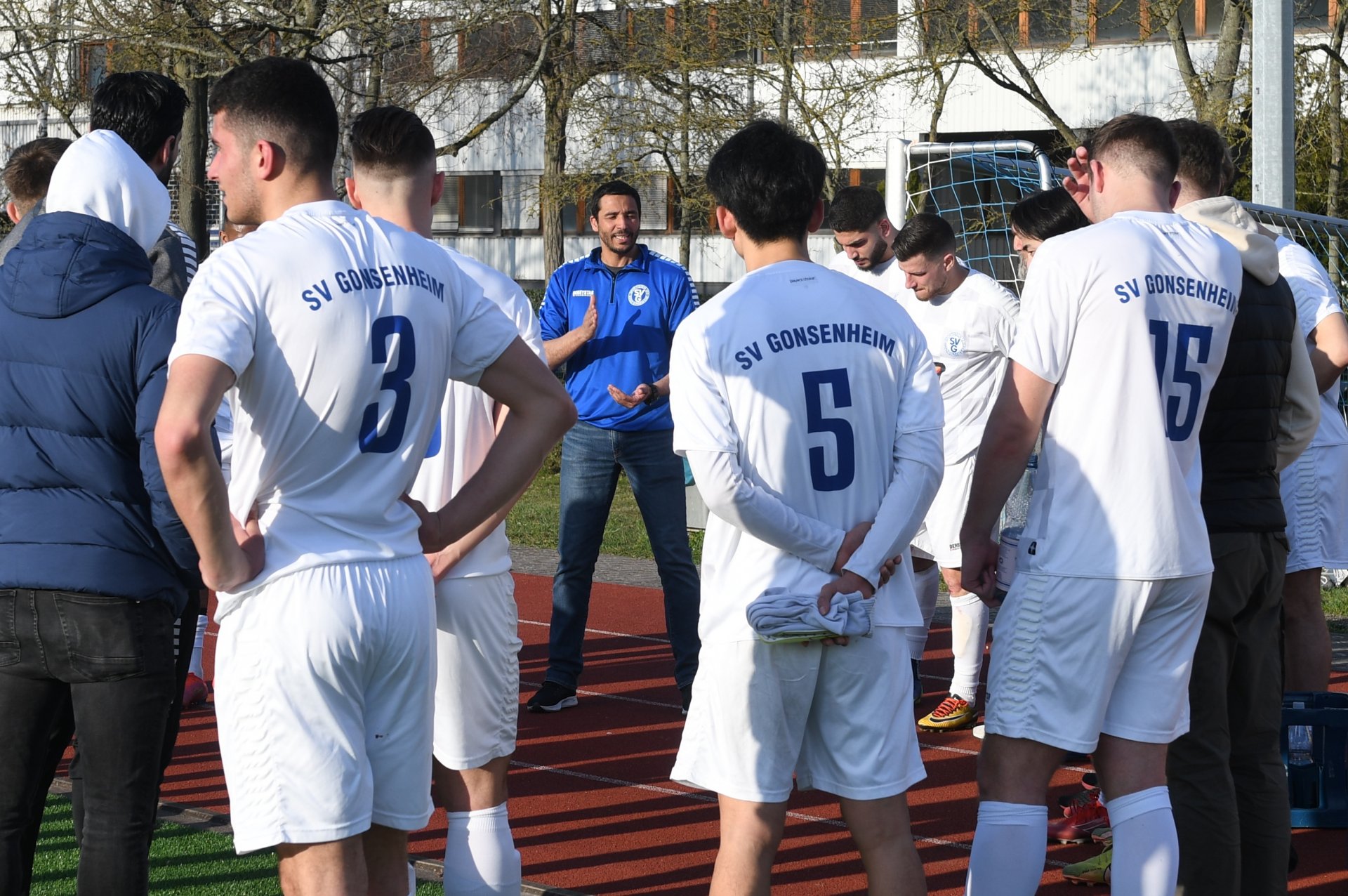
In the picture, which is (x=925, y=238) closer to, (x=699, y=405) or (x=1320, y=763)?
(x=1320, y=763)

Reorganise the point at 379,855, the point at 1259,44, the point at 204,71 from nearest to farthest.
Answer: the point at 379,855
the point at 1259,44
the point at 204,71

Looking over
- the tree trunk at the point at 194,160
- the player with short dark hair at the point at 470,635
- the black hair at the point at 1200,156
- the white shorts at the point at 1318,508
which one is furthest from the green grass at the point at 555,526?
the player with short dark hair at the point at 470,635

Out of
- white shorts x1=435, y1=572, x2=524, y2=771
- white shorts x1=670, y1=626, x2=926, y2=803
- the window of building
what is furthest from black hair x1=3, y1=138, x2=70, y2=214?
the window of building

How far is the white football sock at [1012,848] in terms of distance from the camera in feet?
11.1

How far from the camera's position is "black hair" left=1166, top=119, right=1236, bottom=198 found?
13.4ft

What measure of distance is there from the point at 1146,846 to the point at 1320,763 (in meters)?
2.09

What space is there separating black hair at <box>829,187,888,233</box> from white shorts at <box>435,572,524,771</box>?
10.9 ft

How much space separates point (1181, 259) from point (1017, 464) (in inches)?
24.7

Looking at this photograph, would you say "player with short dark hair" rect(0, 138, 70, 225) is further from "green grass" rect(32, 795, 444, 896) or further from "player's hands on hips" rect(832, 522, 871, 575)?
"player's hands on hips" rect(832, 522, 871, 575)

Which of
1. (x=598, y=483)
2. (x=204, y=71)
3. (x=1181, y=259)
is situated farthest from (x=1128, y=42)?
(x=1181, y=259)

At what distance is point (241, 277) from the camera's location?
2588 mm

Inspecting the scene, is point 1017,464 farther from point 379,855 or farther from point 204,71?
point 204,71

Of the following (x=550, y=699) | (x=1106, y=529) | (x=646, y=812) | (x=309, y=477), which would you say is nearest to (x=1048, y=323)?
(x=1106, y=529)

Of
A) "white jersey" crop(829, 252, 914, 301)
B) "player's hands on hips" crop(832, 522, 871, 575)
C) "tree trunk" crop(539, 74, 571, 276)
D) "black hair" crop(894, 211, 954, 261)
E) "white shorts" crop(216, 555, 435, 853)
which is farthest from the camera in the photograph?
"tree trunk" crop(539, 74, 571, 276)
